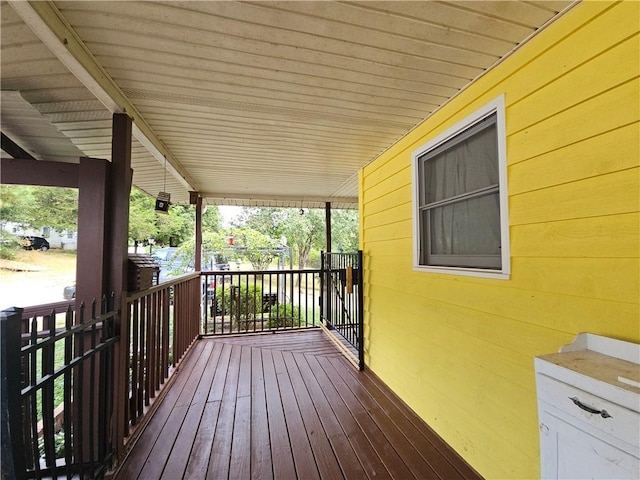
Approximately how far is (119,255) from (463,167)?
2289 mm

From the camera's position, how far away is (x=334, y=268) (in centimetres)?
431

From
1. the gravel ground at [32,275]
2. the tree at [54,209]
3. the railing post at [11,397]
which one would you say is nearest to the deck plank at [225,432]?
the railing post at [11,397]

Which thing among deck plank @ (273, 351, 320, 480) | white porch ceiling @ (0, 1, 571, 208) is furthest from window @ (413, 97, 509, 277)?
deck plank @ (273, 351, 320, 480)

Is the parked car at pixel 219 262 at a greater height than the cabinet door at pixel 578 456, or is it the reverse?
the parked car at pixel 219 262

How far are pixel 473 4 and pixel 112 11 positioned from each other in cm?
148

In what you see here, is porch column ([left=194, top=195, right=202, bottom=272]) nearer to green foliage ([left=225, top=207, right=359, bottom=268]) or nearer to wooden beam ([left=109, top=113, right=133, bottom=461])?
wooden beam ([left=109, top=113, right=133, bottom=461])

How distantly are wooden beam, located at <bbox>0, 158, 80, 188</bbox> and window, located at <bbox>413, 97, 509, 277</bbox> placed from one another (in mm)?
2394

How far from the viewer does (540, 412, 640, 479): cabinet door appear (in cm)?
76

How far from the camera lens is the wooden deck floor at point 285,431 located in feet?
5.54

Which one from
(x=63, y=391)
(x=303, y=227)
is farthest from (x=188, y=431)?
(x=303, y=227)

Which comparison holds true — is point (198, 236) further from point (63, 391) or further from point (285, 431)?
point (285, 431)

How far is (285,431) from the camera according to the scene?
2.04 meters

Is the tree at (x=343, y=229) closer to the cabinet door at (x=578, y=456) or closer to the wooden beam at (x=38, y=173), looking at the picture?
the wooden beam at (x=38, y=173)

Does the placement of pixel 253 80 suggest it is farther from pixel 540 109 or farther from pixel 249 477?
pixel 249 477
